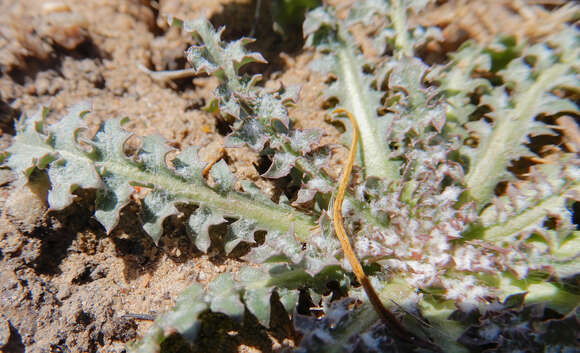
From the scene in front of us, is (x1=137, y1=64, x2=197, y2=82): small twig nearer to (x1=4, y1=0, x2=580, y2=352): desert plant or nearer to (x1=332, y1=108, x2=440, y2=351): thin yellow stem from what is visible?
(x1=4, y1=0, x2=580, y2=352): desert plant

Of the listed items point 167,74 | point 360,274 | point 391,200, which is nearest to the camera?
point 360,274

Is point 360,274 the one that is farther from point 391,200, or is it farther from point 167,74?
point 167,74

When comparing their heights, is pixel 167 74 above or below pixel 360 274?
above

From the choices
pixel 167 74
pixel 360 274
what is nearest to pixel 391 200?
pixel 360 274

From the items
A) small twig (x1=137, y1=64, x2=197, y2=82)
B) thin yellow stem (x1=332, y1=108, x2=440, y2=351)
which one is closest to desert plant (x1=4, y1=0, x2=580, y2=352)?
thin yellow stem (x1=332, y1=108, x2=440, y2=351)

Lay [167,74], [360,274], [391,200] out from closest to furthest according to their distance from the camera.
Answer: [360,274] < [391,200] < [167,74]

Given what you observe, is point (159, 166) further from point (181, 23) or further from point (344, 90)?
point (344, 90)

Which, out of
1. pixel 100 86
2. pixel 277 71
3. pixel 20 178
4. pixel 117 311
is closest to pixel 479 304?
pixel 117 311
